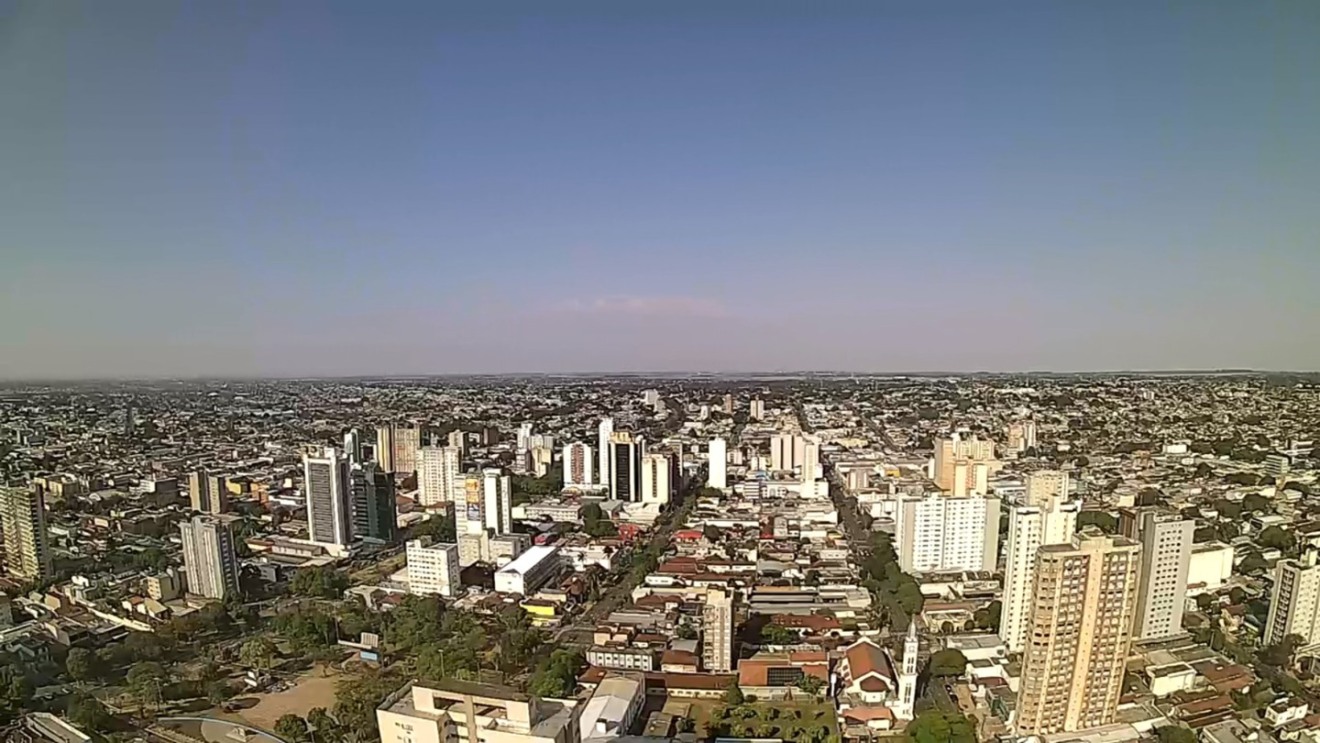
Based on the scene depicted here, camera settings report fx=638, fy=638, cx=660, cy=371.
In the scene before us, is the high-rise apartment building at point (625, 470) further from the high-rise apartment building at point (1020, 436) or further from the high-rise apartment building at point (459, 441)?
the high-rise apartment building at point (1020, 436)

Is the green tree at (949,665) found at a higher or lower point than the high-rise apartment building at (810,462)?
lower

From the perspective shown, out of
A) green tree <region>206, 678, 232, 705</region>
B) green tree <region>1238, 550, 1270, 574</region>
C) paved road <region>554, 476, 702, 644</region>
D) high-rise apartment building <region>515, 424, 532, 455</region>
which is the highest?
green tree <region>1238, 550, 1270, 574</region>

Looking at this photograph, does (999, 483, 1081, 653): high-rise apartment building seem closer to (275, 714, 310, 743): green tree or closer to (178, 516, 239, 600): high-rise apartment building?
(275, 714, 310, 743): green tree

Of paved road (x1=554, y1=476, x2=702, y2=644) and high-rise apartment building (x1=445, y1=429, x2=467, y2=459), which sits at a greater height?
high-rise apartment building (x1=445, y1=429, x2=467, y2=459)

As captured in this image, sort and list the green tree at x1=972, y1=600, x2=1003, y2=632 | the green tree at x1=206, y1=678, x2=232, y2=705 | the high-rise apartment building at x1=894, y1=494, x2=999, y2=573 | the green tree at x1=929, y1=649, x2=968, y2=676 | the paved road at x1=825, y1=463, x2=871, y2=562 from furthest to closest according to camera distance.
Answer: the paved road at x1=825, y1=463, x2=871, y2=562
the high-rise apartment building at x1=894, y1=494, x2=999, y2=573
the green tree at x1=972, y1=600, x2=1003, y2=632
the green tree at x1=929, y1=649, x2=968, y2=676
the green tree at x1=206, y1=678, x2=232, y2=705

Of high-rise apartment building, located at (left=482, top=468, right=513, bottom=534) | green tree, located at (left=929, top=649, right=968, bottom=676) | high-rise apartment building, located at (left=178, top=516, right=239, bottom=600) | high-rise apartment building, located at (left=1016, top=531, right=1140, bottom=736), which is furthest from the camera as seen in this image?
high-rise apartment building, located at (left=482, top=468, right=513, bottom=534)

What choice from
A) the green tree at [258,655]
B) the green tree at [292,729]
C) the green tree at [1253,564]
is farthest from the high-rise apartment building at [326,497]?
the green tree at [1253,564]

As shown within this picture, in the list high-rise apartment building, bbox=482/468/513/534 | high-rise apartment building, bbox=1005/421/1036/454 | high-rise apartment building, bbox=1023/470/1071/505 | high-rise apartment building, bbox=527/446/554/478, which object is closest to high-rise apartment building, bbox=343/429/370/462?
high-rise apartment building, bbox=482/468/513/534
